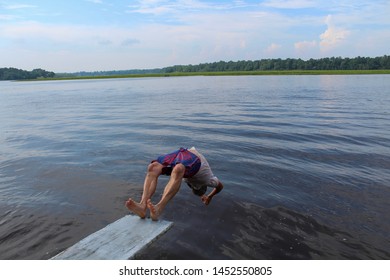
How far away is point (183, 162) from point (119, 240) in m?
2.23

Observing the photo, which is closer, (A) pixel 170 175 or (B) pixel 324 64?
(A) pixel 170 175

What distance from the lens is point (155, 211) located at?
22.6 ft

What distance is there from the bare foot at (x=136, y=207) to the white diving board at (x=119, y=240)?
0.18 meters

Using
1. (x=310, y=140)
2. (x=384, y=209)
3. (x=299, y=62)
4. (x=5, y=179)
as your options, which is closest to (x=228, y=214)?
(x=384, y=209)

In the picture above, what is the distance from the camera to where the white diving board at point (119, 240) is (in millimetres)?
5719

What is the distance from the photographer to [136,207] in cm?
682

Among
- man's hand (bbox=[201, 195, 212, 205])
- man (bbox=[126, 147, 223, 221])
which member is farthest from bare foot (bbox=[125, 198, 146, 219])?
man's hand (bbox=[201, 195, 212, 205])

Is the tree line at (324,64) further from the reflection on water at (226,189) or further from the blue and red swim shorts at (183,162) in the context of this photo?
the blue and red swim shorts at (183,162)

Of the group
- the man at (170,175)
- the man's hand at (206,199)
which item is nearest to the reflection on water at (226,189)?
the man's hand at (206,199)

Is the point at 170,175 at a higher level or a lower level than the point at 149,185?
higher

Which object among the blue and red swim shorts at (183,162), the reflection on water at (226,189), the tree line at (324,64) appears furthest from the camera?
the tree line at (324,64)

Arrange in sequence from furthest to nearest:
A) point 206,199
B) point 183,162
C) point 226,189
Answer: point 226,189, point 206,199, point 183,162

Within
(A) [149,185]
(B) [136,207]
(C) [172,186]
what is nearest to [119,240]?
(B) [136,207]

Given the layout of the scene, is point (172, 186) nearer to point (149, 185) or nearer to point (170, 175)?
point (170, 175)
